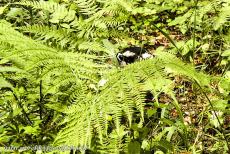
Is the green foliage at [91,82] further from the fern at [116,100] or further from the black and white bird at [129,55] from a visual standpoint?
the black and white bird at [129,55]

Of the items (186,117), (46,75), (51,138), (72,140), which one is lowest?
(186,117)

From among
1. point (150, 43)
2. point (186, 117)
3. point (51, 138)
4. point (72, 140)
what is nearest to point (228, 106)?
point (186, 117)

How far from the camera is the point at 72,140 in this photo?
38.1 inches

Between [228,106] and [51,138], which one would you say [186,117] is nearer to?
[228,106]

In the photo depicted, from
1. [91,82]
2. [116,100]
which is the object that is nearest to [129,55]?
[91,82]

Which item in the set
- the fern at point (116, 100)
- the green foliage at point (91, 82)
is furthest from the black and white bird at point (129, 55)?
the fern at point (116, 100)

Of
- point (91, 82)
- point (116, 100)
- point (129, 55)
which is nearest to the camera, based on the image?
point (116, 100)

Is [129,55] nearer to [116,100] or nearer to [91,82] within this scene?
[91,82]

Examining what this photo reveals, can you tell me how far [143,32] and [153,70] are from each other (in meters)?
2.76

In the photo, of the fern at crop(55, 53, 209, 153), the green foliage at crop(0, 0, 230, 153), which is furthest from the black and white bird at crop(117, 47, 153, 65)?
the fern at crop(55, 53, 209, 153)

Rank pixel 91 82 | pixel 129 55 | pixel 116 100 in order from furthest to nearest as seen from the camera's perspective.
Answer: pixel 129 55 → pixel 91 82 → pixel 116 100

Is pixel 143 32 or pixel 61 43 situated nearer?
pixel 61 43

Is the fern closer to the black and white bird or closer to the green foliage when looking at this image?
the green foliage

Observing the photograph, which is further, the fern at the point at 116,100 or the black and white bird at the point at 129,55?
the black and white bird at the point at 129,55
